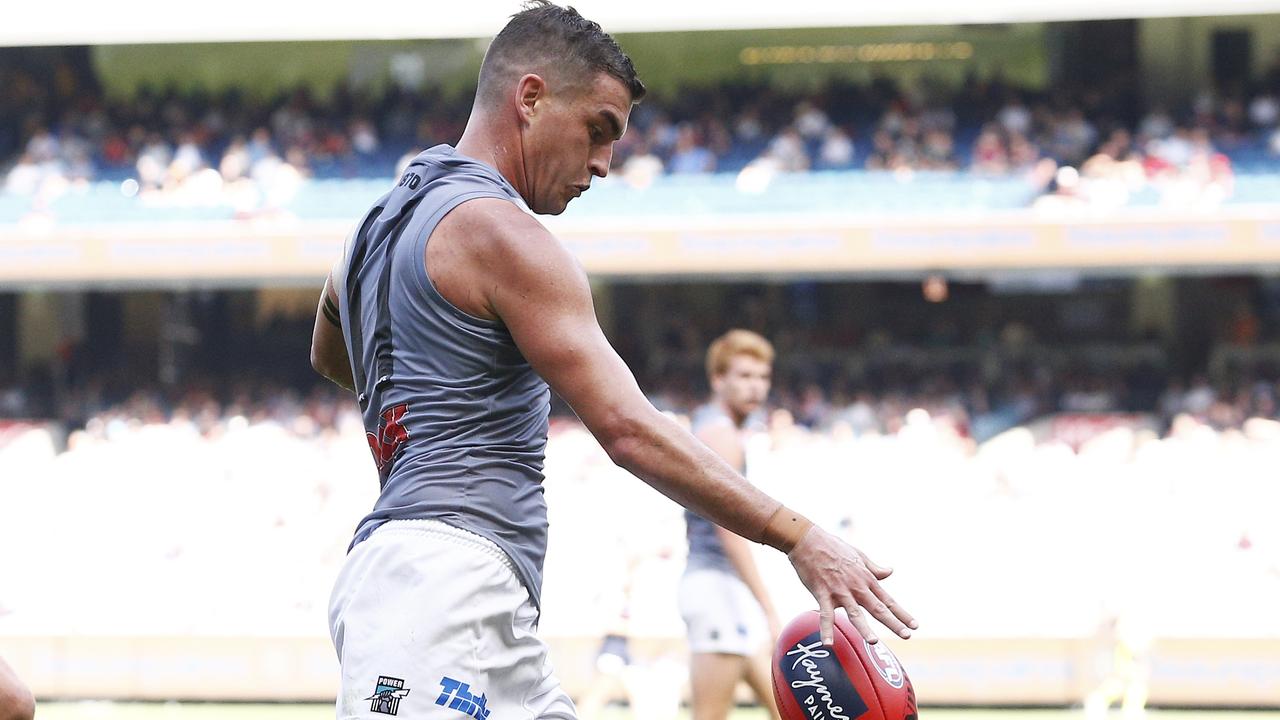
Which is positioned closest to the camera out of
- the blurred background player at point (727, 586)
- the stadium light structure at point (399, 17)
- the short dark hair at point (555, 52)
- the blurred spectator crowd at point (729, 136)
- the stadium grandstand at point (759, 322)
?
the short dark hair at point (555, 52)

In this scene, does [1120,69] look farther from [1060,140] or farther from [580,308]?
[580,308]

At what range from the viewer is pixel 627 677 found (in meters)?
9.84

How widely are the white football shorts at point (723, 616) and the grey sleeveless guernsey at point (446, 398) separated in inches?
133

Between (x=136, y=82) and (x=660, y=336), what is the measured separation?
8.50 m

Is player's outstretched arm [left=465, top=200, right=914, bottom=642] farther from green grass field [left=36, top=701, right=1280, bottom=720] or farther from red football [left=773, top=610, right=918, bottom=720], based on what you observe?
green grass field [left=36, top=701, right=1280, bottom=720]

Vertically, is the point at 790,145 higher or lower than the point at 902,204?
higher

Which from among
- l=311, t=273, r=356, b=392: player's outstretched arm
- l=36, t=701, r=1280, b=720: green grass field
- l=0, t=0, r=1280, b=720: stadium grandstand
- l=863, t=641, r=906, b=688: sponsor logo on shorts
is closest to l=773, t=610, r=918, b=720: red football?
l=863, t=641, r=906, b=688: sponsor logo on shorts

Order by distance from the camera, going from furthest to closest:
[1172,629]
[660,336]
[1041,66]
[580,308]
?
[1041,66] → [660,336] → [1172,629] → [580,308]

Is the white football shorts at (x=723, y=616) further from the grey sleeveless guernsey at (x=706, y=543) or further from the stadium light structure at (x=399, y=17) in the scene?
the stadium light structure at (x=399, y=17)

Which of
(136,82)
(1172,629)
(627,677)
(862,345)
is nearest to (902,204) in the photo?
(862,345)

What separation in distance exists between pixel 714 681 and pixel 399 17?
12248 mm

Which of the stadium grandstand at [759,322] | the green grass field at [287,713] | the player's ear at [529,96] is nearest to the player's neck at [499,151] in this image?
the player's ear at [529,96]

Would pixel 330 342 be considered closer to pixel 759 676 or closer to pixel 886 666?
pixel 886 666

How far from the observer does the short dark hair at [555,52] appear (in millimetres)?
2754
